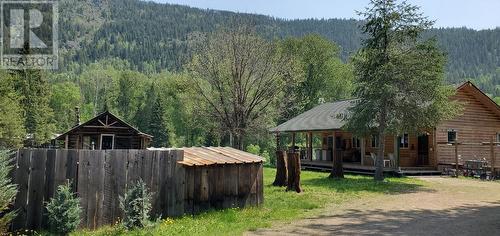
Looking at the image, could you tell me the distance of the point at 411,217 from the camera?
11875 mm

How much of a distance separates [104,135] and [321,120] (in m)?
18.7

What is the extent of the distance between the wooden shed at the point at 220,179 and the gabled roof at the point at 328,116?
13119 mm

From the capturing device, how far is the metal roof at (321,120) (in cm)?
3147

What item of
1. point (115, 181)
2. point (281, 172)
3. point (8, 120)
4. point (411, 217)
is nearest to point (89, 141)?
point (8, 120)

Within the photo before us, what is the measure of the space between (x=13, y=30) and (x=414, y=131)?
216ft

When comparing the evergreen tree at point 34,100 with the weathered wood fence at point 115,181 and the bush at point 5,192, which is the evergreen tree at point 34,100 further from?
the bush at point 5,192

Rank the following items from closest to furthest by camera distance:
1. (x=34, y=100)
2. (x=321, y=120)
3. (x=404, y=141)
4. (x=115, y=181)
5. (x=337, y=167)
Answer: (x=115, y=181) → (x=337, y=167) → (x=404, y=141) → (x=321, y=120) → (x=34, y=100)

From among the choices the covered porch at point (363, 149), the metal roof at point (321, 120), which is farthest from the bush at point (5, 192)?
the metal roof at point (321, 120)

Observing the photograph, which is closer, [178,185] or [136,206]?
[136,206]

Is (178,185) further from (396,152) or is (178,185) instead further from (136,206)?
(396,152)

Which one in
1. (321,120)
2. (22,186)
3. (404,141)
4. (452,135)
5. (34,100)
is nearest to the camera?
(22,186)

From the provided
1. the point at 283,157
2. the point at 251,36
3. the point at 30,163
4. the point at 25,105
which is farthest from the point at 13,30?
the point at 30,163

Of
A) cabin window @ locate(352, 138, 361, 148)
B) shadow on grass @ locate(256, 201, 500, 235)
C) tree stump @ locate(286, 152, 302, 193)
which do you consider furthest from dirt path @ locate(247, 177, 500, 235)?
cabin window @ locate(352, 138, 361, 148)

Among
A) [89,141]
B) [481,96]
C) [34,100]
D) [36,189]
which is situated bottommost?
[36,189]
